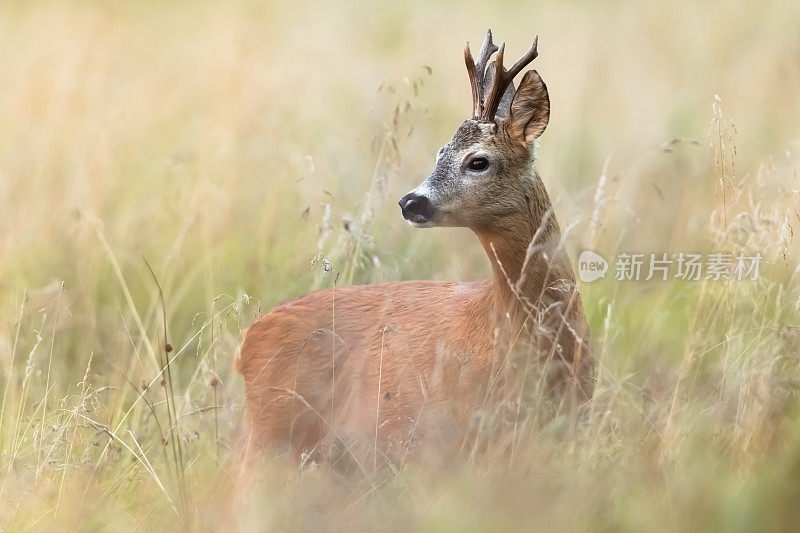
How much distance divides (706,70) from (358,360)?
4990mm

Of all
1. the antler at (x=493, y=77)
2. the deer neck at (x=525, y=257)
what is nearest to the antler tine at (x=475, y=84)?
the antler at (x=493, y=77)

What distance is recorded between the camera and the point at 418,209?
4.05 meters

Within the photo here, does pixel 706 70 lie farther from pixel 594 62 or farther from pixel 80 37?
pixel 80 37

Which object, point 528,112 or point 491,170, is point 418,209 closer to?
point 491,170

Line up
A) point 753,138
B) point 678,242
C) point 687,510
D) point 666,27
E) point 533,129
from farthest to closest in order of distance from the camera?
point 666,27, point 753,138, point 678,242, point 533,129, point 687,510

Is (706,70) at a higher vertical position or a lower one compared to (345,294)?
higher

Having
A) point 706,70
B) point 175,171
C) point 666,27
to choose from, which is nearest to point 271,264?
point 175,171

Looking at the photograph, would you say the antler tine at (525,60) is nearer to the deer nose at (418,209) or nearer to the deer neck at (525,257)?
the deer neck at (525,257)

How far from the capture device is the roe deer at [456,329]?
13.4 feet

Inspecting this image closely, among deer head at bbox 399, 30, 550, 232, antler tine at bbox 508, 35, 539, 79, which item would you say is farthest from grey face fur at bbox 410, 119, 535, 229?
antler tine at bbox 508, 35, 539, 79

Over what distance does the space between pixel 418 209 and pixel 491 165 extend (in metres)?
0.31

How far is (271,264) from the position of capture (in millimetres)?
6148

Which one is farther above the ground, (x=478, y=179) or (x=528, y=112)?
(x=528, y=112)

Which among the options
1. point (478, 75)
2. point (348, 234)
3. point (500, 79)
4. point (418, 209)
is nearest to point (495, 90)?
point (500, 79)
